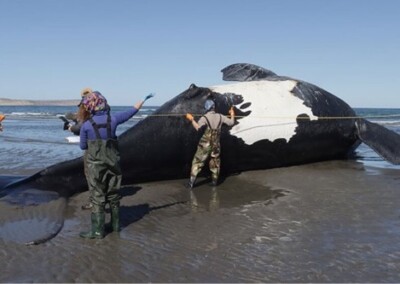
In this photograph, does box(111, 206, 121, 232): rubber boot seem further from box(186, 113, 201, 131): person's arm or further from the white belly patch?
the white belly patch

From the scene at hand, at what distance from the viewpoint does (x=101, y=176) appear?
608 cm

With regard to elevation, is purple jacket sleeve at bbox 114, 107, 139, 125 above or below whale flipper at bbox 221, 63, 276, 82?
below

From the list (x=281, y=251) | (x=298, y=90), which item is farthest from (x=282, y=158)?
(x=281, y=251)

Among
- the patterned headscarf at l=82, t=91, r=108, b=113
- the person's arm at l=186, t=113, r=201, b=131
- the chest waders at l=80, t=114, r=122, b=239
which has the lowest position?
the chest waders at l=80, t=114, r=122, b=239

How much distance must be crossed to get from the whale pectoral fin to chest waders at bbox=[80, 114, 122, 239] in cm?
657

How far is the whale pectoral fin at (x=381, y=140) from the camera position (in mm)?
10327

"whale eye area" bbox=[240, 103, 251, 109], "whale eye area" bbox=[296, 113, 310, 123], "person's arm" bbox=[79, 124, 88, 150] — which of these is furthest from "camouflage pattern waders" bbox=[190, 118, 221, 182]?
"person's arm" bbox=[79, 124, 88, 150]

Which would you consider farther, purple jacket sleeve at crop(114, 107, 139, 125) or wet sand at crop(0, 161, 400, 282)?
purple jacket sleeve at crop(114, 107, 139, 125)

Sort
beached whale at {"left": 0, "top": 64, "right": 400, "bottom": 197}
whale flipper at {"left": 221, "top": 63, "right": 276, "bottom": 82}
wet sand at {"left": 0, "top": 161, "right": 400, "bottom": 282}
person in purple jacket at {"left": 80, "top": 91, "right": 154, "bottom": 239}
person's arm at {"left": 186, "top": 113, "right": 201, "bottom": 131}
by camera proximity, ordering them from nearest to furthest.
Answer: wet sand at {"left": 0, "top": 161, "right": 400, "bottom": 282} → person in purple jacket at {"left": 80, "top": 91, "right": 154, "bottom": 239} → person's arm at {"left": 186, "top": 113, "right": 201, "bottom": 131} → beached whale at {"left": 0, "top": 64, "right": 400, "bottom": 197} → whale flipper at {"left": 221, "top": 63, "right": 276, "bottom": 82}

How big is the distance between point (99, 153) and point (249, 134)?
4.66 metres

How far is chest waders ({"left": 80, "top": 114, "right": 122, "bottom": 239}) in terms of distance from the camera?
5902 mm

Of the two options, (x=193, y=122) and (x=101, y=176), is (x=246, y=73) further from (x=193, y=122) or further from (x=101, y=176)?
(x=101, y=176)

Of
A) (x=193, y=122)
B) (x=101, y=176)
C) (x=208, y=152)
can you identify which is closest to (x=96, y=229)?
(x=101, y=176)

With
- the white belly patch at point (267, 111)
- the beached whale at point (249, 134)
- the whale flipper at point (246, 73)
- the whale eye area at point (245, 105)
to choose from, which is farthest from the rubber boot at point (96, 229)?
the whale flipper at point (246, 73)
